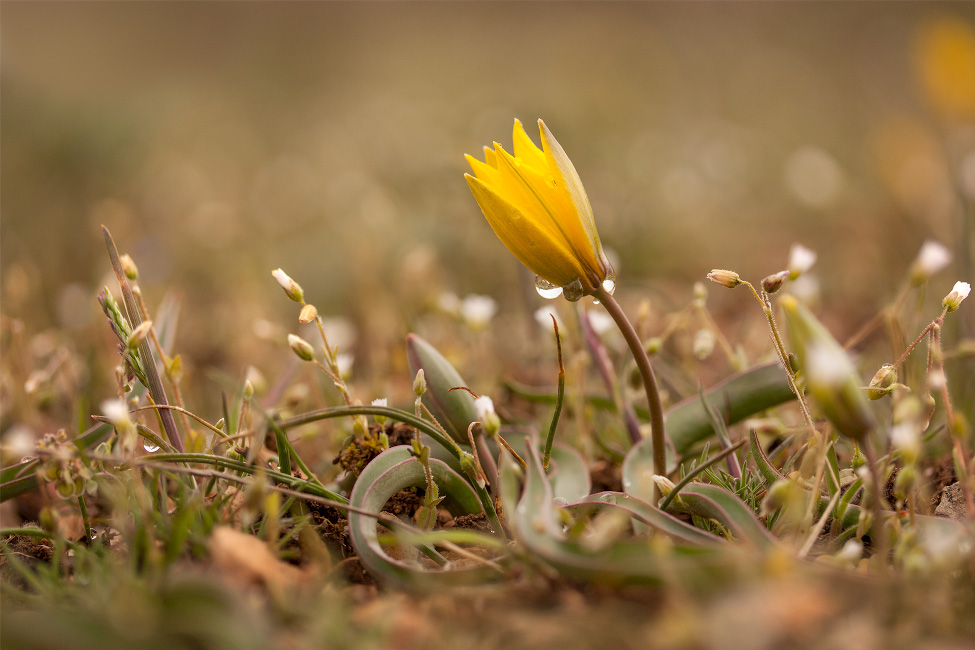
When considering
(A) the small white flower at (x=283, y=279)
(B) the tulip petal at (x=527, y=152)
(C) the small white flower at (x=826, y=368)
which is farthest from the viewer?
(A) the small white flower at (x=283, y=279)

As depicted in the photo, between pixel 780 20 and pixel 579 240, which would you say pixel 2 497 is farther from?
pixel 780 20

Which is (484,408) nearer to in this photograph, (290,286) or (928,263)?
(290,286)

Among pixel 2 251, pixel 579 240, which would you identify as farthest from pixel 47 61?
pixel 579 240

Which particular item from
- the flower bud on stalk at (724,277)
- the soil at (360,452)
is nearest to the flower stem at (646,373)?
the flower bud on stalk at (724,277)

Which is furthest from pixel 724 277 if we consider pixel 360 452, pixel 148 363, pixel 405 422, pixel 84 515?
pixel 84 515

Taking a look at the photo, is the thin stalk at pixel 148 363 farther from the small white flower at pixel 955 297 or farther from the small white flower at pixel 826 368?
the small white flower at pixel 955 297

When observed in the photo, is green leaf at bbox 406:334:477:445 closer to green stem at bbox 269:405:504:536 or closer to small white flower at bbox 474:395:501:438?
green stem at bbox 269:405:504:536
